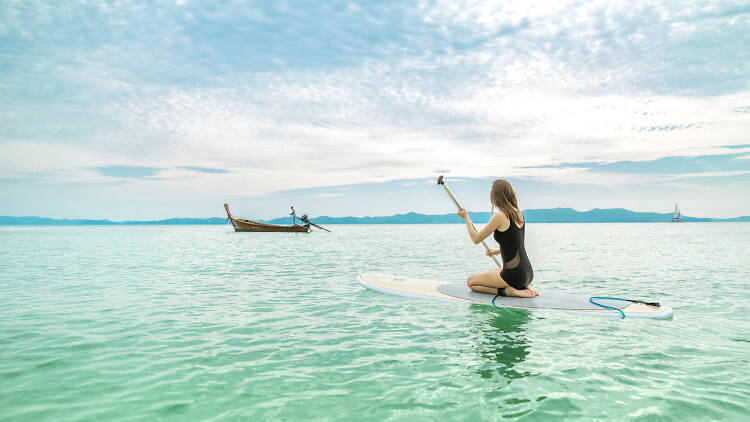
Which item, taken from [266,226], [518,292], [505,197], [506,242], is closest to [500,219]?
[505,197]

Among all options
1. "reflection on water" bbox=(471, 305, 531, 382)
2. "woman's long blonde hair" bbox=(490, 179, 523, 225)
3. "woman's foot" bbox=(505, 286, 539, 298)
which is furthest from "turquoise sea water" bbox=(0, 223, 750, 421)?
"woman's long blonde hair" bbox=(490, 179, 523, 225)

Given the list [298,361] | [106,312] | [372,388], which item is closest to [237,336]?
[298,361]

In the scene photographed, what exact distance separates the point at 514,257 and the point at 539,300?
971 mm

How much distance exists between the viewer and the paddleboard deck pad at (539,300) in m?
6.75

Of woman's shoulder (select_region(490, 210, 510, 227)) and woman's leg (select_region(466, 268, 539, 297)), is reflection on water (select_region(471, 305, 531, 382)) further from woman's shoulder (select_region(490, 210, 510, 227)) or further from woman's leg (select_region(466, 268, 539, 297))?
woman's shoulder (select_region(490, 210, 510, 227))

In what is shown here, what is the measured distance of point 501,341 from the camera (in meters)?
5.67

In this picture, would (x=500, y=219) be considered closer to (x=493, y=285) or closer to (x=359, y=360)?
(x=493, y=285)

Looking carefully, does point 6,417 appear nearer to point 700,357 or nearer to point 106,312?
point 106,312

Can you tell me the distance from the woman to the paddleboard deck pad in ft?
0.63

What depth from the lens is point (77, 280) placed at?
505 inches

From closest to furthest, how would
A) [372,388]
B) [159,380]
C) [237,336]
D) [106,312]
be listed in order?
[372,388] < [159,380] < [237,336] < [106,312]

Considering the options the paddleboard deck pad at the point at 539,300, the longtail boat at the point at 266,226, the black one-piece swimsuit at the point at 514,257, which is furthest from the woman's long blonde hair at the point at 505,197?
the longtail boat at the point at 266,226

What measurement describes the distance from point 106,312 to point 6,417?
4856mm

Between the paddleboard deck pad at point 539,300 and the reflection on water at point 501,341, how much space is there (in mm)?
240
